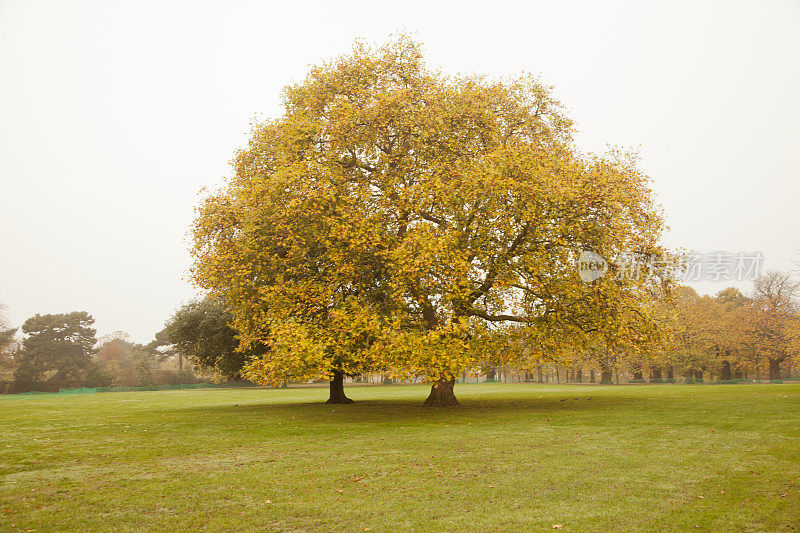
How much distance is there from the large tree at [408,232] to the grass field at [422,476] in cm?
457

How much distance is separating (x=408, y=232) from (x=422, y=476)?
46.4 ft

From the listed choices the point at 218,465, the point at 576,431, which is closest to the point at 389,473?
the point at 218,465

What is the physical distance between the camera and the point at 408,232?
24.7m

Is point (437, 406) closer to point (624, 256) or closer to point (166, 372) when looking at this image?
point (624, 256)

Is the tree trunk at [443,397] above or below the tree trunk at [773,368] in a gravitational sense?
above

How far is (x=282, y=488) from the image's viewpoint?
11406mm

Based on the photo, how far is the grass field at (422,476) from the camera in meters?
9.23

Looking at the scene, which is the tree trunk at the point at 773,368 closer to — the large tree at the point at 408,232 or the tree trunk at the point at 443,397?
the large tree at the point at 408,232

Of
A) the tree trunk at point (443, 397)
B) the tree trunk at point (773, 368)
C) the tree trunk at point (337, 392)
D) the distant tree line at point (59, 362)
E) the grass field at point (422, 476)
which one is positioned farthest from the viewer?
the distant tree line at point (59, 362)

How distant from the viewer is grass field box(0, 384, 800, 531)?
9.23m

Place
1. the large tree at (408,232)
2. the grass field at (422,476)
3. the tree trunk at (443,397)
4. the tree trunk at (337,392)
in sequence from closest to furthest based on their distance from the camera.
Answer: the grass field at (422,476)
the large tree at (408,232)
the tree trunk at (443,397)
the tree trunk at (337,392)

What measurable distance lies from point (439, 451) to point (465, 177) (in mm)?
13043

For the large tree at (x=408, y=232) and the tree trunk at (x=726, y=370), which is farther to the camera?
the tree trunk at (x=726, y=370)

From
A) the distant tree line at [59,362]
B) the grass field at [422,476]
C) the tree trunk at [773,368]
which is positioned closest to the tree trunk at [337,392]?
the grass field at [422,476]
